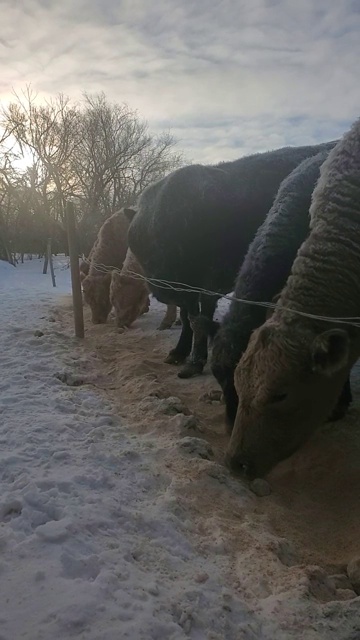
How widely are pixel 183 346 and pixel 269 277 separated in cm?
366

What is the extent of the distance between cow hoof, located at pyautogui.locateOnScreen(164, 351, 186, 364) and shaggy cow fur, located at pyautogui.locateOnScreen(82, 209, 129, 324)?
160 inches

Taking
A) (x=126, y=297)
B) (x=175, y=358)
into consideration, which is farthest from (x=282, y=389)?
(x=126, y=297)

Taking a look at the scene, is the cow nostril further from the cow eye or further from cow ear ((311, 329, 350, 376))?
cow ear ((311, 329, 350, 376))

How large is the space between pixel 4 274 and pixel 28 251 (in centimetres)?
1779

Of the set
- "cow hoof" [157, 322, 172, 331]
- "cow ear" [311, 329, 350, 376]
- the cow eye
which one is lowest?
"cow hoof" [157, 322, 172, 331]

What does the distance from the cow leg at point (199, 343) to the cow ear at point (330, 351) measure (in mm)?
3718

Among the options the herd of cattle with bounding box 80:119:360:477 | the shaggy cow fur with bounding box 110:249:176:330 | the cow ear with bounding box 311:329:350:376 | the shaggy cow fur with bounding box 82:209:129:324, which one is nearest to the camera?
the cow ear with bounding box 311:329:350:376

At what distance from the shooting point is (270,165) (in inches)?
275

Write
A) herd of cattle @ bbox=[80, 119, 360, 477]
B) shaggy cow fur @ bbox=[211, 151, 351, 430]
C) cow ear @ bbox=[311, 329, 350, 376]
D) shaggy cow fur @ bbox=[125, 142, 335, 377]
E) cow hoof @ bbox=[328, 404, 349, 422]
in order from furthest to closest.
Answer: shaggy cow fur @ bbox=[125, 142, 335, 377], cow hoof @ bbox=[328, 404, 349, 422], shaggy cow fur @ bbox=[211, 151, 351, 430], herd of cattle @ bbox=[80, 119, 360, 477], cow ear @ bbox=[311, 329, 350, 376]

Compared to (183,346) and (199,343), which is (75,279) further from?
(199,343)

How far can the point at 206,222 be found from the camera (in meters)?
7.12

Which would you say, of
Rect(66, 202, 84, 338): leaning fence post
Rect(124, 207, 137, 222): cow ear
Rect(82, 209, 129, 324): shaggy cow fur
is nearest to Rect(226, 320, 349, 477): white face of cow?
Rect(124, 207, 137, 222): cow ear

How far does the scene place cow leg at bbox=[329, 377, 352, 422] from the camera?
536 cm

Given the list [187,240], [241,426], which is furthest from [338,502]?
[187,240]
